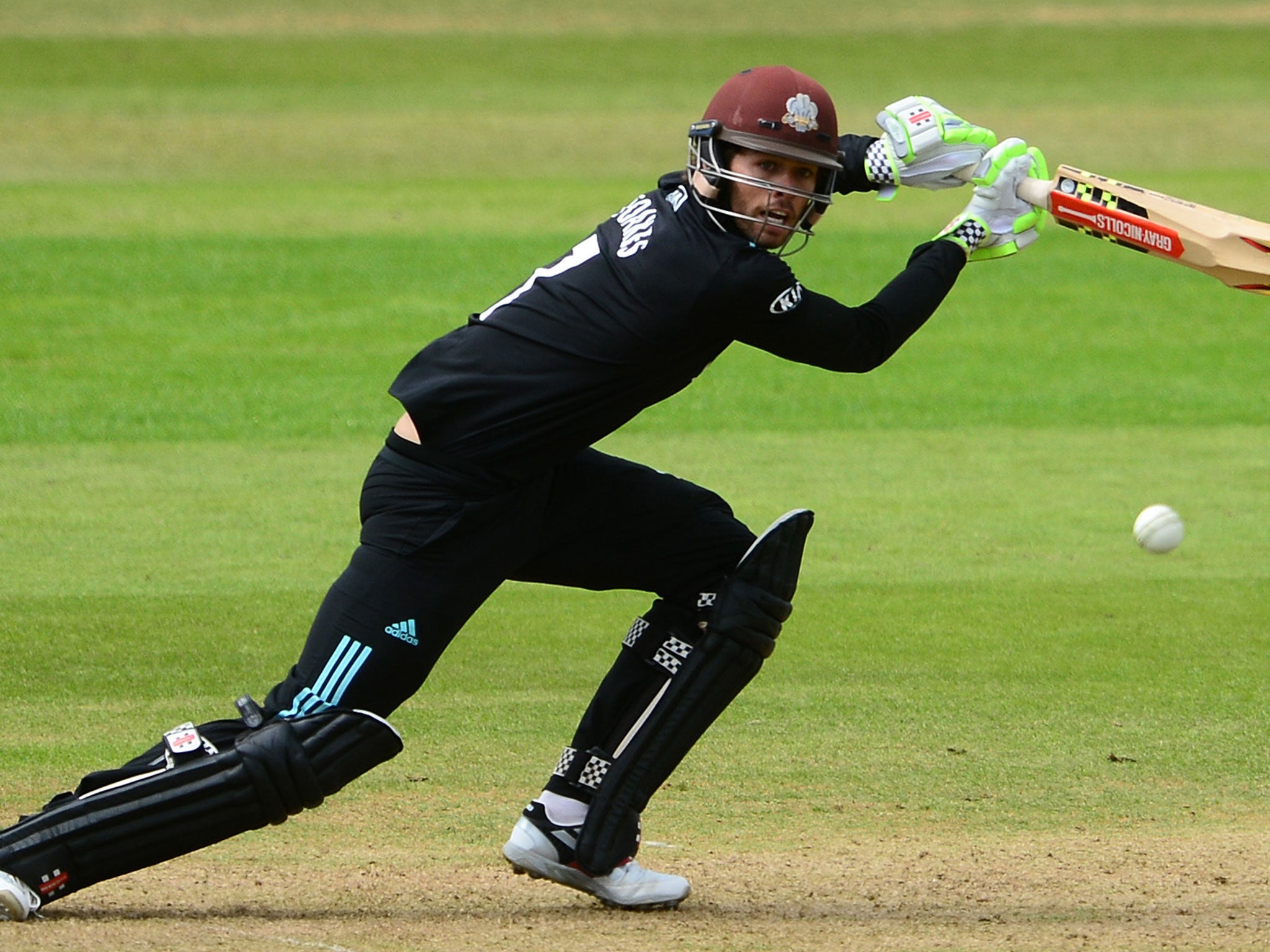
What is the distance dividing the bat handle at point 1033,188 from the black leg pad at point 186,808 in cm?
214

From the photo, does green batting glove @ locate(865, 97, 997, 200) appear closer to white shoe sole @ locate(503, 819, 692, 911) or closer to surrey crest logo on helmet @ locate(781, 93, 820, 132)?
surrey crest logo on helmet @ locate(781, 93, 820, 132)

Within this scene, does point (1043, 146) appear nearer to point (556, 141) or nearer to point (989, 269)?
point (556, 141)

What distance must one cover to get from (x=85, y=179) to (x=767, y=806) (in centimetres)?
1930

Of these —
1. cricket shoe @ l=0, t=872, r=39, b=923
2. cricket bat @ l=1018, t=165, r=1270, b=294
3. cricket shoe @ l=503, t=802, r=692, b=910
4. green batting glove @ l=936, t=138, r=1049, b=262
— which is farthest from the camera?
green batting glove @ l=936, t=138, r=1049, b=262

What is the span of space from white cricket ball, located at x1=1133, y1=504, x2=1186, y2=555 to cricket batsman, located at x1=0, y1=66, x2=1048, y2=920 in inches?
118

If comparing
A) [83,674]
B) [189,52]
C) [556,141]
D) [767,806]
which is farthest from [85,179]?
[767,806]

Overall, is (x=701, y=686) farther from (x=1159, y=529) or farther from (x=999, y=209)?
(x=1159, y=529)

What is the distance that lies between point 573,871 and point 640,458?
6671 millimetres

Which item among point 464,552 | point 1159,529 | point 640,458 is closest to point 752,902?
point 464,552

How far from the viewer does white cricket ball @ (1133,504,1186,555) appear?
7.48 meters

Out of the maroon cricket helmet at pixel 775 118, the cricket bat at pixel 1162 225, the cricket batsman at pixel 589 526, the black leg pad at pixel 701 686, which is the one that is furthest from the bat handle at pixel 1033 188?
the black leg pad at pixel 701 686

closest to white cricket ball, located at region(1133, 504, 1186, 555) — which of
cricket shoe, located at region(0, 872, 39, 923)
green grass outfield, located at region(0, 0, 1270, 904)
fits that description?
green grass outfield, located at region(0, 0, 1270, 904)

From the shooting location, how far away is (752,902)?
463 centimetres

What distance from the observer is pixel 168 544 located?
350 inches
